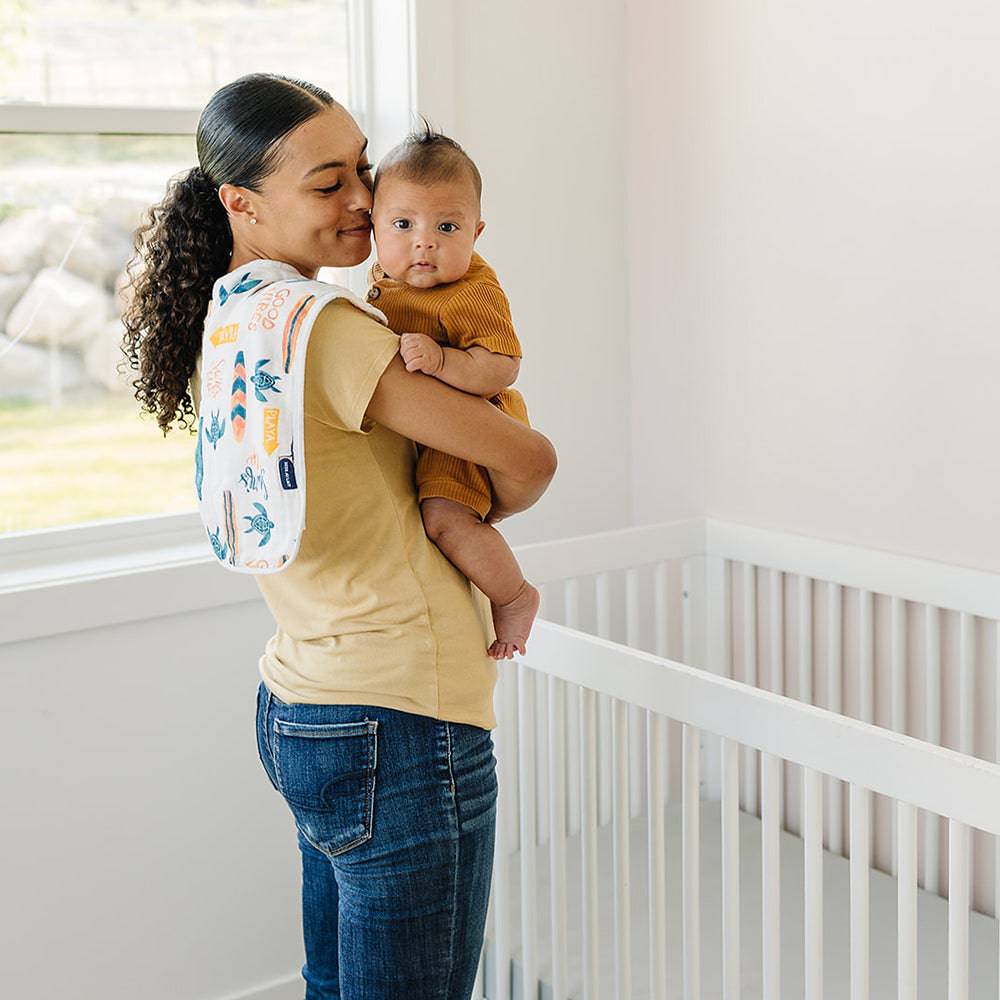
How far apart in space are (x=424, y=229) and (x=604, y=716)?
120 centimetres

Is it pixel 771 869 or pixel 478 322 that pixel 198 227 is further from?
pixel 771 869

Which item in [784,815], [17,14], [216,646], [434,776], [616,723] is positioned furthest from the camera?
[784,815]

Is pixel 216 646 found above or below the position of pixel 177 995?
Answer: above

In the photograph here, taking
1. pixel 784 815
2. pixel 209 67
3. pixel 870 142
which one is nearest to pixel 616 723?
pixel 784 815

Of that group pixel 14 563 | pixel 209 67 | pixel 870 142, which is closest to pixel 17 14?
pixel 209 67

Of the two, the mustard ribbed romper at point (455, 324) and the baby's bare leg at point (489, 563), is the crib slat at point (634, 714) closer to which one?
the baby's bare leg at point (489, 563)

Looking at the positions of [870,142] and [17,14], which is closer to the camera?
[17,14]

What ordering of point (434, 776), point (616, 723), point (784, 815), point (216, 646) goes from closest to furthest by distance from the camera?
1. point (434, 776)
2. point (616, 723)
3. point (216, 646)
4. point (784, 815)

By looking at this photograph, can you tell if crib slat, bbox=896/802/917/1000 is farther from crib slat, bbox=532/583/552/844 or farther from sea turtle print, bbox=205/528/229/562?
crib slat, bbox=532/583/552/844

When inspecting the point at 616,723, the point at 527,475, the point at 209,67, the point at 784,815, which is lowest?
the point at 784,815

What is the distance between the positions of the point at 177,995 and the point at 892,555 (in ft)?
4.41

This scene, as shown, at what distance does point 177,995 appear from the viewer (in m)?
2.03

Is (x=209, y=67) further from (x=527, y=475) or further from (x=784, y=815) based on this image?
(x=784, y=815)

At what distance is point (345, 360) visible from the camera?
3.45ft
